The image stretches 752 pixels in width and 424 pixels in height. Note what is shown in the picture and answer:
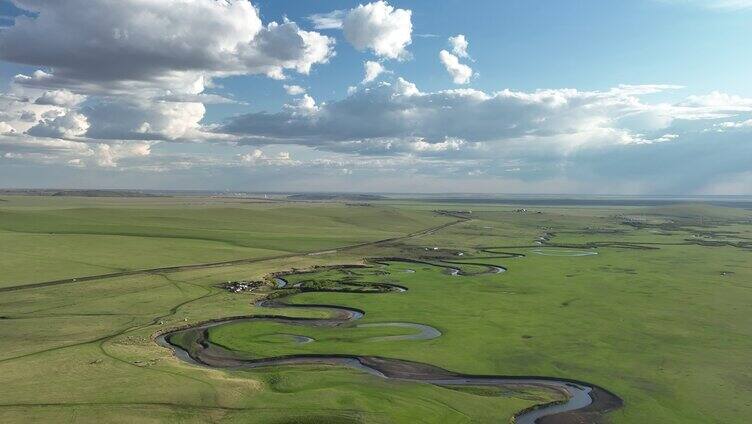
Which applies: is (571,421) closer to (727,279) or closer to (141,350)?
(141,350)

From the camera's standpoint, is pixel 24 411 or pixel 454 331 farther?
pixel 454 331

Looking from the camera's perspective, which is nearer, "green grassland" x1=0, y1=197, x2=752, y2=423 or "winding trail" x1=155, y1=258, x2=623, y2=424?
"green grassland" x1=0, y1=197, x2=752, y2=423

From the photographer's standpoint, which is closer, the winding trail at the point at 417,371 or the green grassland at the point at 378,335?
the green grassland at the point at 378,335

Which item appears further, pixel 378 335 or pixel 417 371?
pixel 378 335

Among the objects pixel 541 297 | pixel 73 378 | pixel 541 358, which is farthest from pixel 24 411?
pixel 541 297
